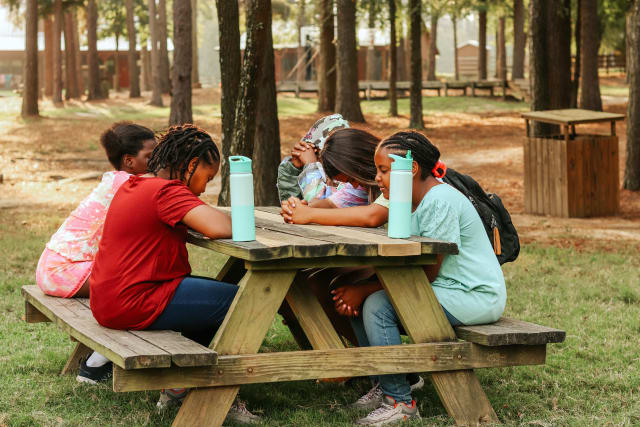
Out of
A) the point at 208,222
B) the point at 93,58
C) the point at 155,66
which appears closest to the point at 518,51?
the point at 155,66

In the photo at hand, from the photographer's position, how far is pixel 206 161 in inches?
168

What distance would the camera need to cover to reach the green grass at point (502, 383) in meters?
4.31

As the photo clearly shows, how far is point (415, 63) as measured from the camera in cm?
2408

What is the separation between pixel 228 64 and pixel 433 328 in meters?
6.46

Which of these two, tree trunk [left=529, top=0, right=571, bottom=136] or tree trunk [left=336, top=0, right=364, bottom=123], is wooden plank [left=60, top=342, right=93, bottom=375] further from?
tree trunk [left=336, top=0, right=364, bottom=123]

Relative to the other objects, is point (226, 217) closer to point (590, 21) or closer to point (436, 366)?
point (436, 366)

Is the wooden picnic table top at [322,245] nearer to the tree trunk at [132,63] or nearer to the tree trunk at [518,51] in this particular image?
the tree trunk at [132,63]

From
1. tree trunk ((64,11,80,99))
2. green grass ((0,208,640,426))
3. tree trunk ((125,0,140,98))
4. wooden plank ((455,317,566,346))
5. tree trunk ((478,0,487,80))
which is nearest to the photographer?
wooden plank ((455,317,566,346))

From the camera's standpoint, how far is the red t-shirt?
13.1 feet

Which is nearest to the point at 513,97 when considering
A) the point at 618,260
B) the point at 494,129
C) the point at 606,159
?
the point at 494,129

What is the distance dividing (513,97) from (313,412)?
30.7 metres

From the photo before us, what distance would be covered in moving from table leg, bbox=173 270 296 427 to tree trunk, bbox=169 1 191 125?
56.3ft

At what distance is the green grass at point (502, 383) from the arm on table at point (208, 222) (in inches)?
37.7

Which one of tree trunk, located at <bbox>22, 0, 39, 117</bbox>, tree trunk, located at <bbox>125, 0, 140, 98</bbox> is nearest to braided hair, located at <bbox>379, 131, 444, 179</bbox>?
tree trunk, located at <bbox>22, 0, 39, 117</bbox>
